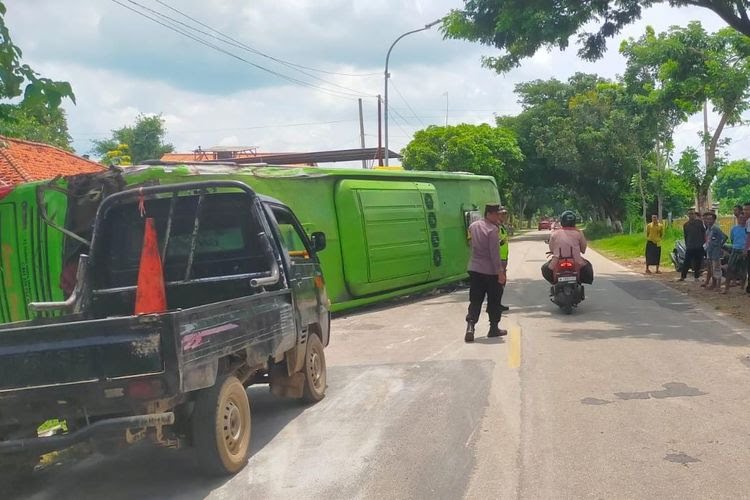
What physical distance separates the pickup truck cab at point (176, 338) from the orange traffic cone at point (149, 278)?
23mm

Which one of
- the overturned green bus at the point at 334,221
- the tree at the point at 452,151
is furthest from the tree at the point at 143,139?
the overturned green bus at the point at 334,221

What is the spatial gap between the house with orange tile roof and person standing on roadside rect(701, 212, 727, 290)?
14.2 m

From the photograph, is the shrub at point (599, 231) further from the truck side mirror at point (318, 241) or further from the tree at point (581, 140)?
the truck side mirror at point (318, 241)

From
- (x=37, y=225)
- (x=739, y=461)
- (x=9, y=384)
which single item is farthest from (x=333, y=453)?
(x=37, y=225)

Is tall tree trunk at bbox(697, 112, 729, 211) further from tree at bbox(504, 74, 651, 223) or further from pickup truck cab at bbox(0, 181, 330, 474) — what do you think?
pickup truck cab at bbox(0, 181, 330, 474)

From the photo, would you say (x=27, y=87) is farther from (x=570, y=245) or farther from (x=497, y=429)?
(x=570, y=245)

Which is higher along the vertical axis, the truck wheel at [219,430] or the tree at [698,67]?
the tree at [698,67]

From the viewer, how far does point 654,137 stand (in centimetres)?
3475

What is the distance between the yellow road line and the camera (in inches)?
341

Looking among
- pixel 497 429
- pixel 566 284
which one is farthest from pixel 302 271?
pixel 566 284

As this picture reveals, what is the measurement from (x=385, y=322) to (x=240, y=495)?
8.16m

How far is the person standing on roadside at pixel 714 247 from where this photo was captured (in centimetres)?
1530

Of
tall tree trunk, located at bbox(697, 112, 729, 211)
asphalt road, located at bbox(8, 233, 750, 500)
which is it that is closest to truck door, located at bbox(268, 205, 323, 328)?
asphalt road, located at bbox(8, 233, 750, 500)

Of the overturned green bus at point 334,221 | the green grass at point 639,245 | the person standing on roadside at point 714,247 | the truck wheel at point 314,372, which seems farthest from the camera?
the green grass at point 639,245
